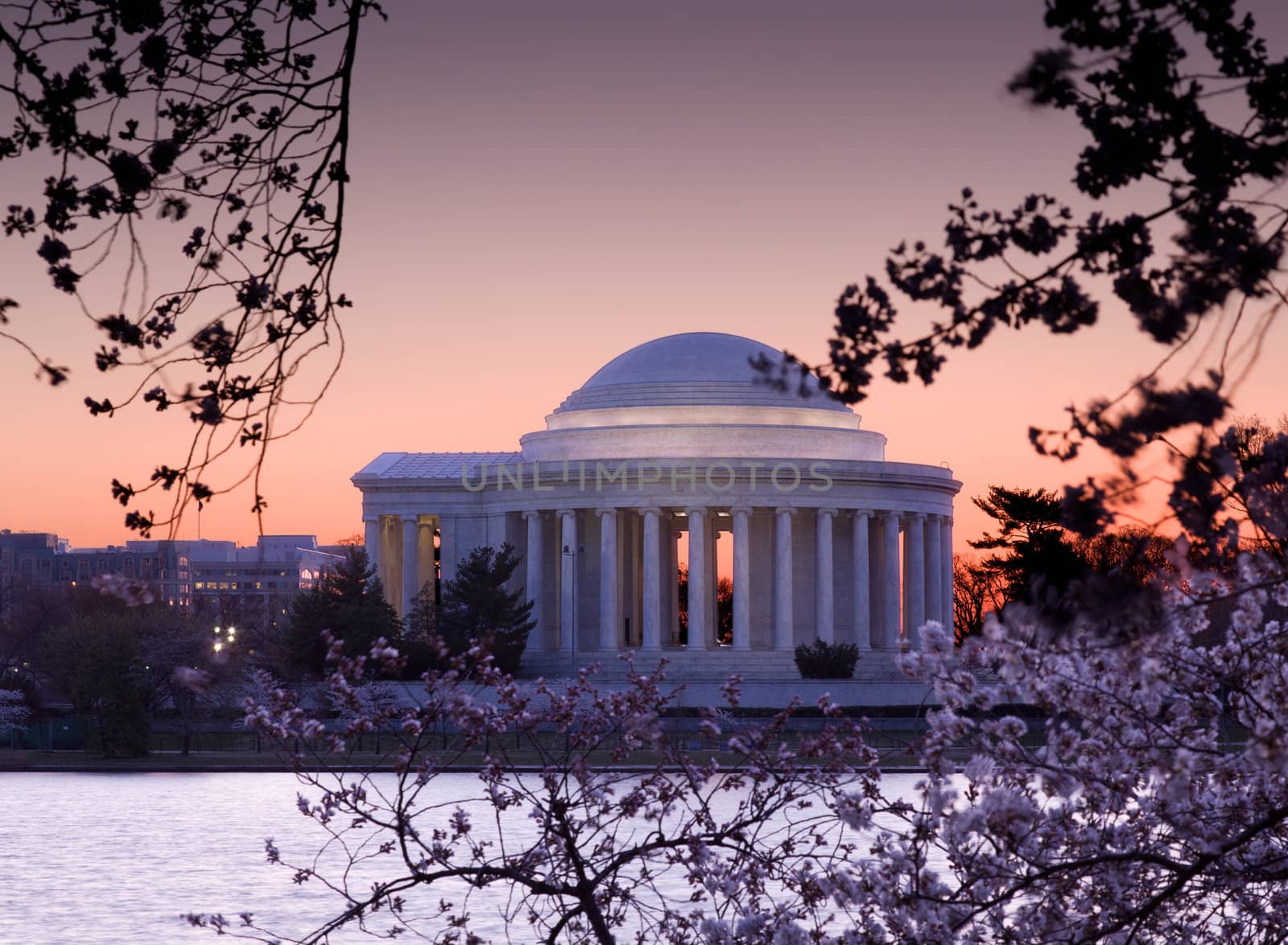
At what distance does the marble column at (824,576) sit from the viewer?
107188mm

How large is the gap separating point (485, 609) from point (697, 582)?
1487 centimetres

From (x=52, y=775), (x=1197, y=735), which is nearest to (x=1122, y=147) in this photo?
(x=1197, y=735)

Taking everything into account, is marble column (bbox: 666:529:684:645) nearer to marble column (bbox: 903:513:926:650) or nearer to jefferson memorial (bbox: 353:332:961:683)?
jefferson memorial (bbox: 353:332:961:683)

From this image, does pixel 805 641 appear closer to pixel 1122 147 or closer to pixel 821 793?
pixel 821 793

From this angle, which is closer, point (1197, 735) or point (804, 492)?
point (1197, 735)

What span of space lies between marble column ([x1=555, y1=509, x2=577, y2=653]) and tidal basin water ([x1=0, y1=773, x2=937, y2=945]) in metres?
35.4

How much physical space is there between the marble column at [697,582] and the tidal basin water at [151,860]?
35.9 meters

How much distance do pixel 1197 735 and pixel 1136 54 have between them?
953cm

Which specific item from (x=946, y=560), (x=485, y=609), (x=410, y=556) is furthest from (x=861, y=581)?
(x=410, y=556)

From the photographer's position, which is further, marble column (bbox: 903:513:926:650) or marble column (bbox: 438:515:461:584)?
marble column (bbox: 903:513:926:650)

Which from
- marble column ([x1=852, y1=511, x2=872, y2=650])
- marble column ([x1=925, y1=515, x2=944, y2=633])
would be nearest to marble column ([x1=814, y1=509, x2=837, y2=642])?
marble column ([x1=852, y1=511, x2=872, y2=650])

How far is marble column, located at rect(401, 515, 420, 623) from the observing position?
111 m

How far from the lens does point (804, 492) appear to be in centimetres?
10600

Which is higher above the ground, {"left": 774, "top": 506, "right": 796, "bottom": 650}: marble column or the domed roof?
the domed roof
